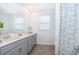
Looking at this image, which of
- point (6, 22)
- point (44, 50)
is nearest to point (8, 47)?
point (6, 22)

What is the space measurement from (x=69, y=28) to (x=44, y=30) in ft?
1.59

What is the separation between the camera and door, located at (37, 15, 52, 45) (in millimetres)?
1950

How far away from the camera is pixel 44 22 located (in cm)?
199

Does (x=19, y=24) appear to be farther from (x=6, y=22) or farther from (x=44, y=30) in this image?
(x=44, y=30)

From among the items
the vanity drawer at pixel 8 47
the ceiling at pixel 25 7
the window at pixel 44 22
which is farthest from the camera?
the window at pixel 44 22

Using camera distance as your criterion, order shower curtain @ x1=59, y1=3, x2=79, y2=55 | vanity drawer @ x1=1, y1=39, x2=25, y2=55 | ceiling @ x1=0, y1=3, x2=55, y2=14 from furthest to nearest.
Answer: ceiling @ x1=0, y1=3, x2=55, y2=14 → shower curtain @ x1=59, y1=3, x2=79, y2=55 → vanity drawer @ x1=1, y1=39, x2=25, y2=55

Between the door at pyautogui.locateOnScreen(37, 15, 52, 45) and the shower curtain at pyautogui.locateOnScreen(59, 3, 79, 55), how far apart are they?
265 mm

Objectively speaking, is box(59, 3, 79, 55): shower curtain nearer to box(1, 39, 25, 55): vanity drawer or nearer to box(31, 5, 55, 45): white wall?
box(31, 5, 55, 45): white wall

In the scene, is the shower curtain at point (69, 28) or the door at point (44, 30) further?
the door at point (44, 30)

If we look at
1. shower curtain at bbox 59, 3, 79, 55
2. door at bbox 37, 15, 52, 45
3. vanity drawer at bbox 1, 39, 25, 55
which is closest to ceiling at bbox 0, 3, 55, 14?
door at bbox 37, 15, 52, 45

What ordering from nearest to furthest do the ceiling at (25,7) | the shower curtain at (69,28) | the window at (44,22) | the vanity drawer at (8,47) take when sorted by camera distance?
the vanity drawer at (8,47), the shower curtain at (69,28), the ceiling at (25,7), the window at (44,22)

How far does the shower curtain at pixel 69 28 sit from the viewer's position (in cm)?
168

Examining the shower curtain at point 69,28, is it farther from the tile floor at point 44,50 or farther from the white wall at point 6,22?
the white wall at point 6,22

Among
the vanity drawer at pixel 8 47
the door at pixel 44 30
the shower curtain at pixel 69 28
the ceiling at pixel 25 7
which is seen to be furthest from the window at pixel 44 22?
the vanity drawer at pixel 8 47
